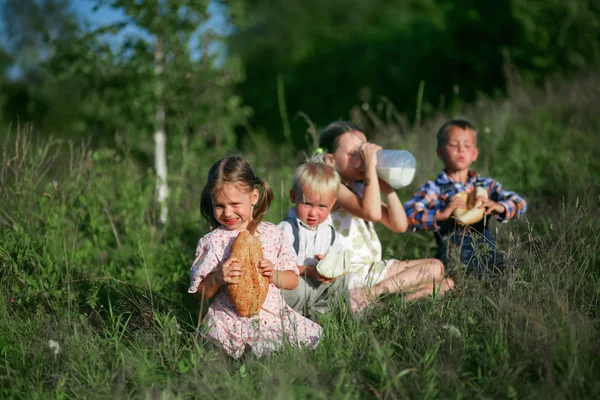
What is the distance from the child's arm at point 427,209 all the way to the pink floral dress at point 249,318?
1173mm

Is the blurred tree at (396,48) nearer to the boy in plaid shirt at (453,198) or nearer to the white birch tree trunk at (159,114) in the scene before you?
the white birch tree trunk at (159,114)

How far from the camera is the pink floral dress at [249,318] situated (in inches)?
111

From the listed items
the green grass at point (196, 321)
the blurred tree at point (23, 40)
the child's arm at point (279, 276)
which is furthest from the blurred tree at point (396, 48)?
the blurred tree at point (23, 40)

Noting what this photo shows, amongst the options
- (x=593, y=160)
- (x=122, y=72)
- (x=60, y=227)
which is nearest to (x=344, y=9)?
(x=122, y=72)

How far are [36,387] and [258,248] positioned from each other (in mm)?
1166

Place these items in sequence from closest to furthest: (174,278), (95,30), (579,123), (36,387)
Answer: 1. (36,387)
2. (174,278)
3. (579,123)
4. (95,30)

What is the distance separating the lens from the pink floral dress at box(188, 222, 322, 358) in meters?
2.81

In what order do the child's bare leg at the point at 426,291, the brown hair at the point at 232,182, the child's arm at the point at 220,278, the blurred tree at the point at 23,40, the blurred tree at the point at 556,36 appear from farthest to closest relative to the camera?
the blurred tree at the point at 23,40 → the blurred tree at the point at 556,36 → the child's bare leg at the point at 426,291 → the brown hair at the point at 232,182 → the child's arm at the point at 220,278

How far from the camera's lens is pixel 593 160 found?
5305mm

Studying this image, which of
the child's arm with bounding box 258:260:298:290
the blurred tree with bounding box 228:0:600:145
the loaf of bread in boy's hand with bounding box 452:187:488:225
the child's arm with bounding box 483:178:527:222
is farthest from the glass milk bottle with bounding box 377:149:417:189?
the blurred tree with bounding box 228:0:600:145

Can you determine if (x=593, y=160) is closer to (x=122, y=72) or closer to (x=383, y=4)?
(x=122, y=72)

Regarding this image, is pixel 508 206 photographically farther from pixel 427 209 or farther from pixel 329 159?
pixel 329 159

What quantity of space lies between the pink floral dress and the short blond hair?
1.38 feet

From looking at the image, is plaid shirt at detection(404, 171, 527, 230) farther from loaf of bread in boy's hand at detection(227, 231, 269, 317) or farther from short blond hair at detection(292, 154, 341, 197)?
loaf of bread in boy's hand at detection(227, 231, 269, 317)
